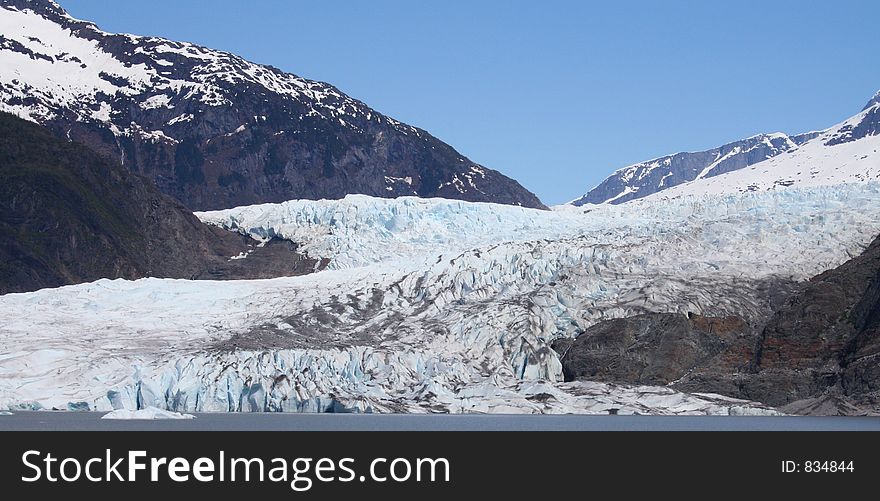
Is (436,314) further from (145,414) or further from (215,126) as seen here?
(215,126)

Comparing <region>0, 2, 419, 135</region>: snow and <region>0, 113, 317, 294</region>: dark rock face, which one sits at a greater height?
<region>0, 2, 419, 135</region>: snow

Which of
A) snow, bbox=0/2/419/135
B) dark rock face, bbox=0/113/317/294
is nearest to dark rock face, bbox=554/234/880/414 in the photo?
dark rock face, bbox=0/113/317/294

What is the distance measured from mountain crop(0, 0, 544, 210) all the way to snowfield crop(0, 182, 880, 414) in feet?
280

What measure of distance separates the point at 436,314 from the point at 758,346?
659 inches

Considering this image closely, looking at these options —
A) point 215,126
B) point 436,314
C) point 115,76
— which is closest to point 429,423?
point 436,314

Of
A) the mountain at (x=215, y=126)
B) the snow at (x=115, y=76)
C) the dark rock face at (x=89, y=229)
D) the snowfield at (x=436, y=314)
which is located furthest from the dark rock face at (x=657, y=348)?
the snow at (x=115, y=76)

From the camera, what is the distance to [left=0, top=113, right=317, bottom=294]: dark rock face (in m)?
108

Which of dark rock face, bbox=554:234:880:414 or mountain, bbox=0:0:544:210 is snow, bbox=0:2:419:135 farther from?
dark rock face, bbox=554:234:880:414

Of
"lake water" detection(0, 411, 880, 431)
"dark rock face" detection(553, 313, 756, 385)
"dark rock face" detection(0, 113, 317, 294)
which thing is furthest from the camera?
"dark rock face" detection(0, 113, 317, 294)

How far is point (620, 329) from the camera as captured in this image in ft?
226

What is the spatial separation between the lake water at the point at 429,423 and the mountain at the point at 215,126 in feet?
365

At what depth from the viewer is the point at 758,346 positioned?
6656cm
